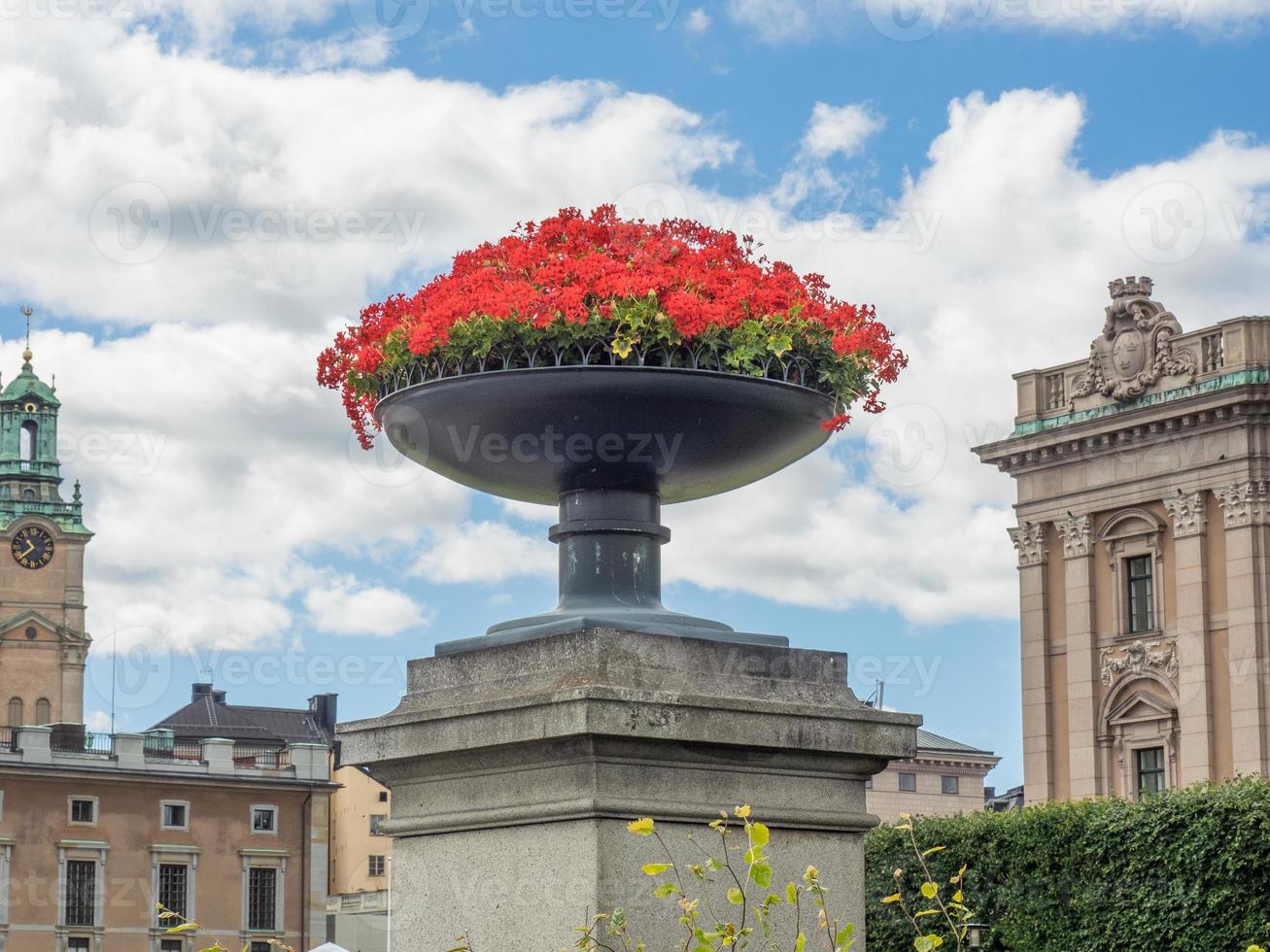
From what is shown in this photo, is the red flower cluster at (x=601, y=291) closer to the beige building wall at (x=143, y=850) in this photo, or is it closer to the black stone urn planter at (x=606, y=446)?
the black stone urn planter at (x=606, y=446)

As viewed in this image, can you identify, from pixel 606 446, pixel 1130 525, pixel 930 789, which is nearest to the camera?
pixel 606 446

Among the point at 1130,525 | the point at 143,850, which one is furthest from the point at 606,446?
the point at 143,850

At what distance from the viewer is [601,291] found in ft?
22.1

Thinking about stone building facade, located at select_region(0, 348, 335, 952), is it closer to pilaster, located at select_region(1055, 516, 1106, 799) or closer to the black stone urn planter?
pilaster, located at select_region(1055, 516, 1106, 799)

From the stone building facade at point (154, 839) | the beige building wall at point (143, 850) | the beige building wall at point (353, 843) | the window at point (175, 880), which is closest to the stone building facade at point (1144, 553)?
the stone building facade at point (154, 839)

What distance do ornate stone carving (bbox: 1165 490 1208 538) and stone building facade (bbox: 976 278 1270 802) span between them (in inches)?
1.7

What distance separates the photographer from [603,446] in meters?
6.93

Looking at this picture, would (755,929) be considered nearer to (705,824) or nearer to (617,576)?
(705,824)

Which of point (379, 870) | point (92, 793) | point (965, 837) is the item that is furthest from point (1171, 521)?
point (379, 870)

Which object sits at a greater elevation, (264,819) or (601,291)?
(264,819)

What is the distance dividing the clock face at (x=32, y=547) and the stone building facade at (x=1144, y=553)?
95082 mm

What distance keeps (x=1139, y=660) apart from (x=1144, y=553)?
2769mm

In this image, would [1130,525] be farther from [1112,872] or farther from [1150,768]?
[1112,872]

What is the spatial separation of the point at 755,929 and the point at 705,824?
Result: 0.42 metres
